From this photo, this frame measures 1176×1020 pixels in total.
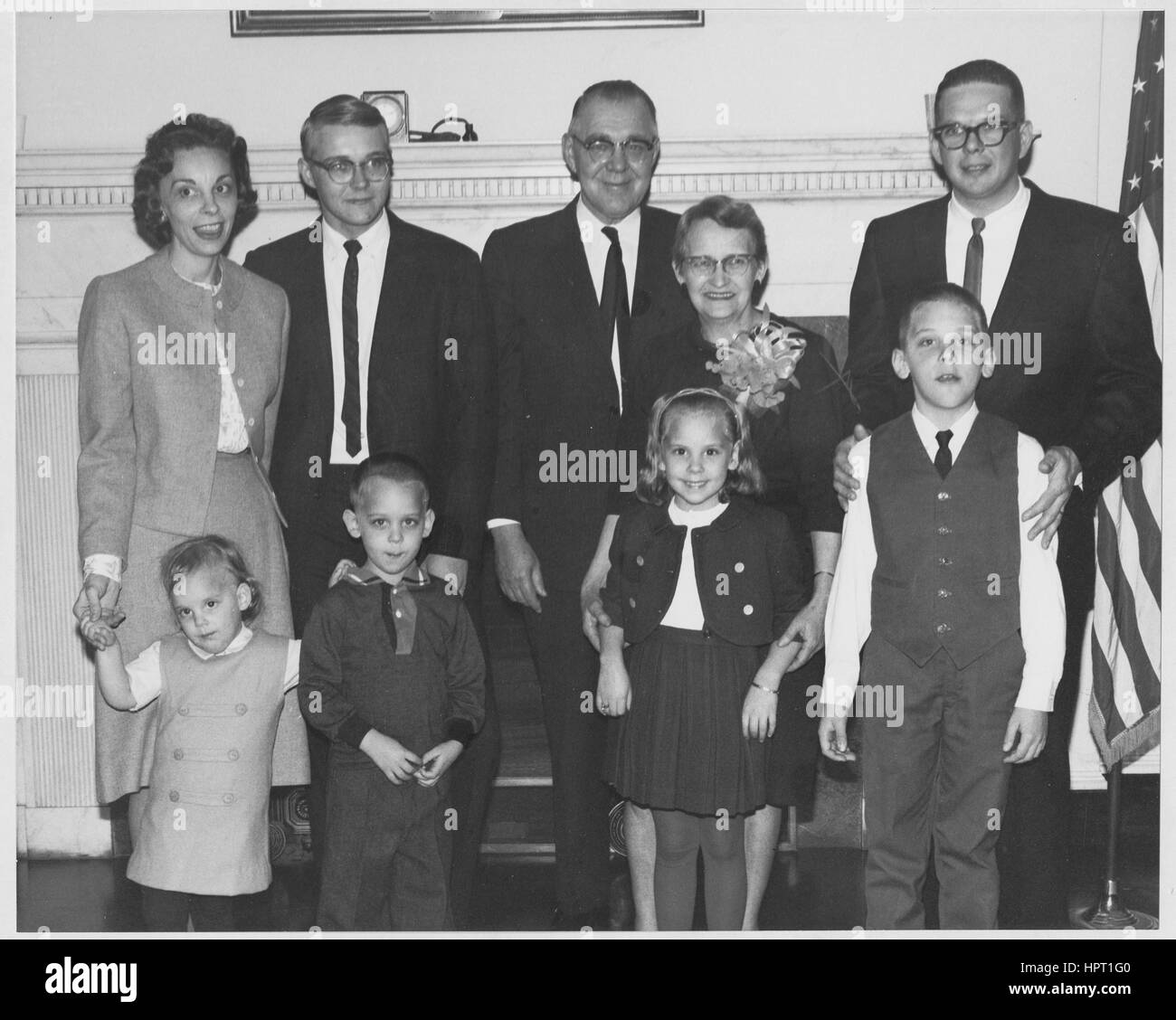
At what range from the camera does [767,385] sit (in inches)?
119

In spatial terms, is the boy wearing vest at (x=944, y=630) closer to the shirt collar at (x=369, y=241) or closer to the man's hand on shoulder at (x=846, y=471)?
the man's hand on shoulder at (x=846, y=471)

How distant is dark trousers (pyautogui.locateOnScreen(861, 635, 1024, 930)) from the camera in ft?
9.47

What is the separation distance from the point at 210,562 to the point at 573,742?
908mm

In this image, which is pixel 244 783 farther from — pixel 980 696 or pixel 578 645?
pixel 980 696

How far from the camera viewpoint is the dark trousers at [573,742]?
325 cm

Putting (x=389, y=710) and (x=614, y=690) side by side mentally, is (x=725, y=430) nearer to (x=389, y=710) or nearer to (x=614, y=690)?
(x=614, y=690)

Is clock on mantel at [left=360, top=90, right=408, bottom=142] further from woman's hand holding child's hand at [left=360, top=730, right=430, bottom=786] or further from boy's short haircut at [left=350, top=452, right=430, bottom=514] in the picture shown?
woman's hand holding child's hand at [left=360, top=730, right=430, bottom=786]

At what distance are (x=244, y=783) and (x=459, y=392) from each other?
38.0 inches

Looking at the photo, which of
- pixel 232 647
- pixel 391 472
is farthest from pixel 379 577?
pixel 232 647

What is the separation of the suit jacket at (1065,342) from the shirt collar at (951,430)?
0.53ft

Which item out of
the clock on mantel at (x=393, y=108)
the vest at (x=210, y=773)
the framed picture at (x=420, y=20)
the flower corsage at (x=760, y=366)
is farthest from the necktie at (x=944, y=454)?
the clock on mantel at (x=393, y=108)

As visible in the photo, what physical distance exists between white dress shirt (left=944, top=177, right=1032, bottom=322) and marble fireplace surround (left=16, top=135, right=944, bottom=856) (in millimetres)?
469

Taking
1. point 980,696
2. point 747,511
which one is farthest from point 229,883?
point 980,696

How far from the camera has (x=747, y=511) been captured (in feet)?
9.59
